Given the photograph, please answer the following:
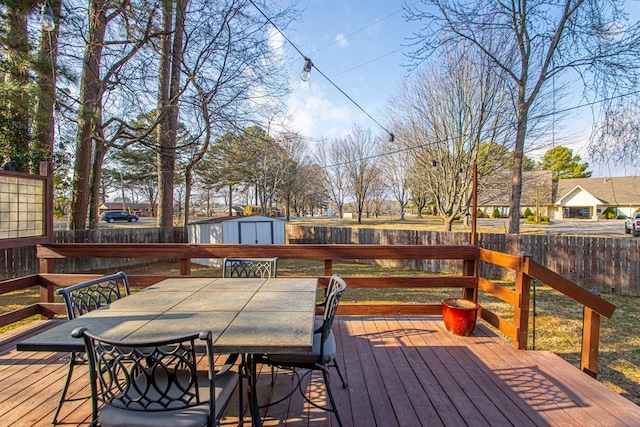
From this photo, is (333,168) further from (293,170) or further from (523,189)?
(523,189)

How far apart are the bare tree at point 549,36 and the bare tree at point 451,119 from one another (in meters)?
1.61

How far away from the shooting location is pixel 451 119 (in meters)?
10.8

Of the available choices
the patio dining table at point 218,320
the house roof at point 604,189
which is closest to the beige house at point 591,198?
the house roof at point 604,189

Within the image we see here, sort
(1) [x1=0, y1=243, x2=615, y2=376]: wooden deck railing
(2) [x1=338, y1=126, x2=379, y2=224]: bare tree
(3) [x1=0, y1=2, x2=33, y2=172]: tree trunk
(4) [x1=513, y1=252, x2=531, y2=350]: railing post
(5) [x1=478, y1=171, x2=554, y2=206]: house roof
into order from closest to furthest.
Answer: (4) [x1=513, y1=252, x2=531, y2=350]: railing post < (1) [x1=0, y1=243, x2=615, y2=376]: wooden deck railing < (3) [x1=0, y1=2, x2=33, y2=172]: tree trunk < (5) [x1=478, y1=171, x2=554, y2=206]: house roof < (2) [x1=338, y1=126, x2=379, y2=224]: bare tree

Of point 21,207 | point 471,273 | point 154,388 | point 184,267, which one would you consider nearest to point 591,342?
point 471,273

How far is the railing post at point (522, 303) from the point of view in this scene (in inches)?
101

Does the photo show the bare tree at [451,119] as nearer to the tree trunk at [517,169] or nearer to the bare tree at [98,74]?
the tree trunk at [517,169]

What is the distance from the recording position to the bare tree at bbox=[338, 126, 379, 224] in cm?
2270

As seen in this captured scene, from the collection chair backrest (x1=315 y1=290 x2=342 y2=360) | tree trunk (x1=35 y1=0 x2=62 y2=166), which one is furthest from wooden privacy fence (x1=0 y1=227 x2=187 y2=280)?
chair backrest (x1=315 y1=290 x2=342 y2=360)

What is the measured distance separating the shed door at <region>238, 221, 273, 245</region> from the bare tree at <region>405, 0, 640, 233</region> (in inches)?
280

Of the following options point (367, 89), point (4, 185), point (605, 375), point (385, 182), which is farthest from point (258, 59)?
point (385, 182)

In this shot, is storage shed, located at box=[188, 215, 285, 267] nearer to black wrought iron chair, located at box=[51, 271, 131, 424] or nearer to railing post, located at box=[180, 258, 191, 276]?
railing post, located at box=[180, 258, 191, 276]

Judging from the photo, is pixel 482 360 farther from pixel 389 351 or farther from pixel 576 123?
pixel 576 123

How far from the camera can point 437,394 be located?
1997 millimetres
